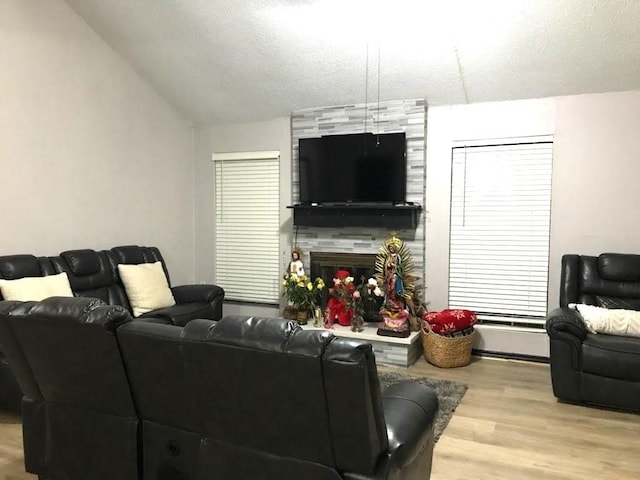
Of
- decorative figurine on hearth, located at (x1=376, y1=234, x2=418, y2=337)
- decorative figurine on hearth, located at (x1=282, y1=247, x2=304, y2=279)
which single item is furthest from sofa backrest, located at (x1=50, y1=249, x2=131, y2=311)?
decorative figurine on hearth, located at (x1=376, y1=234, x2=418, y2=337)

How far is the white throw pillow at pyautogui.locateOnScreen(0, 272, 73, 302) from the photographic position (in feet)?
11.8

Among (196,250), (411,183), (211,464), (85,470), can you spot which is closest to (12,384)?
(85,470)

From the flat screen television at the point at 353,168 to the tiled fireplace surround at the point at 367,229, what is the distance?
169mm

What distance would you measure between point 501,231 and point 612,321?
4.43ft

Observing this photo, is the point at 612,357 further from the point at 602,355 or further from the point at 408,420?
the point at 408,420

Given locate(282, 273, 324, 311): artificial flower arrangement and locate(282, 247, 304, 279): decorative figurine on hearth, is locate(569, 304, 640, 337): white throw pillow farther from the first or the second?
Result: locate(282, 247, 304, 279): decorative figurine on hearth

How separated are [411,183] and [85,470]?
3.84 meters

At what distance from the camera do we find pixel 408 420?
1.89 meters

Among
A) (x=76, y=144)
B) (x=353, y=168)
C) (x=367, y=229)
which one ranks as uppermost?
(x=76, y=144)

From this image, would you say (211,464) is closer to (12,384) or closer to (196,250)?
(12,384)

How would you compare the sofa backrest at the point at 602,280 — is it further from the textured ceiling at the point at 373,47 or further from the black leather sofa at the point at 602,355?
the textured ceiling at the point at 373,47

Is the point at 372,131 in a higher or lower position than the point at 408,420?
higher

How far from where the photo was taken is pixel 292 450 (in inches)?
70.7

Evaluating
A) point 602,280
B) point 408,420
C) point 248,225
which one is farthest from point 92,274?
point 602,280
